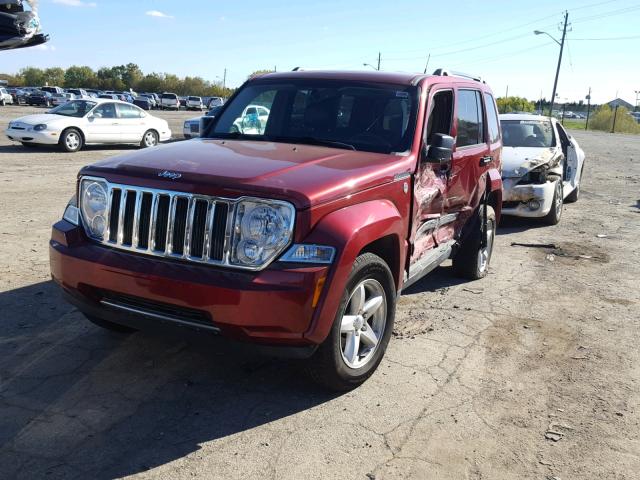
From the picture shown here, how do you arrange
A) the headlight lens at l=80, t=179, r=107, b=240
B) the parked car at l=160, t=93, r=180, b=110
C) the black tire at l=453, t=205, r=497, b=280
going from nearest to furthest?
the headlight lens at l=80, t=179, r=107, b=240 < the black tire at l=453, t=205, r=497, b=280 < the parked car at l=160, t=93, r=180, b=110

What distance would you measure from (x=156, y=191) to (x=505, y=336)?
3084 mm

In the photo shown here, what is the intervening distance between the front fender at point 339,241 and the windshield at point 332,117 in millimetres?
968

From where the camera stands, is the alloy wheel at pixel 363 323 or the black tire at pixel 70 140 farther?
the black tire at pixel 70 140

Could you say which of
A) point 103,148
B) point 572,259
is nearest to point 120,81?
point 103,148

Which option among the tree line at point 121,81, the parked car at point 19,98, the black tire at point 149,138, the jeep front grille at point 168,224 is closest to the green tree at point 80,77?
the tree line at point 121,81

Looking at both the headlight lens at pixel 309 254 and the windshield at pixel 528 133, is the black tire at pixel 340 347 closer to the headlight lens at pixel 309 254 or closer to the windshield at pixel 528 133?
the headlight lens at pixel 309 254

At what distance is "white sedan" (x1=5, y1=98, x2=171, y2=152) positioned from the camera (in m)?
17.0

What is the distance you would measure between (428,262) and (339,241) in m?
1.90

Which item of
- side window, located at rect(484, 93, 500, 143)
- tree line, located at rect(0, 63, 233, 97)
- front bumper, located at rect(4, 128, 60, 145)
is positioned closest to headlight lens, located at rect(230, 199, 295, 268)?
side window, located at rect(484, 93, 500, 143)

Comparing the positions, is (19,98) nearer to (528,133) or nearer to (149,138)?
(149,138)

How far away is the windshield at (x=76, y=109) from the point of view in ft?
58.6

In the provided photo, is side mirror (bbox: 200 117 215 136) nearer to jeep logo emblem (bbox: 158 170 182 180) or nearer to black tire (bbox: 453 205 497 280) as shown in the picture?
jeep logo emblem (bbox: 158 170 182 180)

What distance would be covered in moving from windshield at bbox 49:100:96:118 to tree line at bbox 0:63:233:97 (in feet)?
276

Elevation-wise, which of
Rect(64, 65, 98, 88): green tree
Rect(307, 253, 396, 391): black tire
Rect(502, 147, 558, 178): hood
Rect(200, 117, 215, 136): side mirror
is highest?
Rect(64, 65, 98, 88): green tree
